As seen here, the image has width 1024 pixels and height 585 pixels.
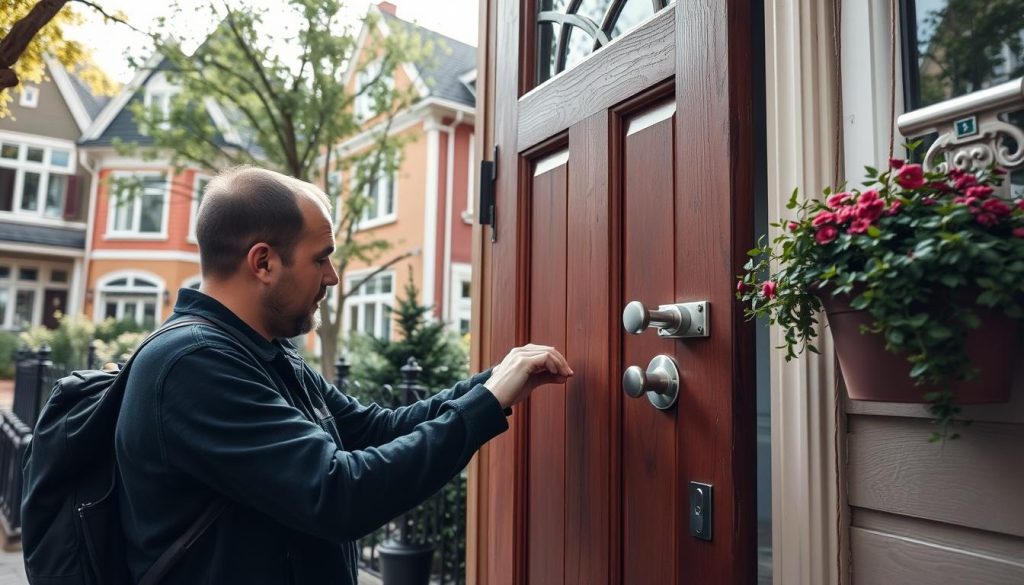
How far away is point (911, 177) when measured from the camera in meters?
0.96

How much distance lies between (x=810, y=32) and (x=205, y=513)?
1565mm

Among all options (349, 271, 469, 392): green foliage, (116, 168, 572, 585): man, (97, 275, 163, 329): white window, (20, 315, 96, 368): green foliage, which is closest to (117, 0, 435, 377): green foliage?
(349, 271, 469, 392): green foliage

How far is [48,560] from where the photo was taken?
1466mm

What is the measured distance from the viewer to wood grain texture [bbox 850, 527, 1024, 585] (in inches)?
41.2

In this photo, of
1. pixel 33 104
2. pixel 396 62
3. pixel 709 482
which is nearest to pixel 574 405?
pixel 709 482

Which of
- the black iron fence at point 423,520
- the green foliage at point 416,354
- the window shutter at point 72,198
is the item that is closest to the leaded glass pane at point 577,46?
the black iron fence at point 423,520

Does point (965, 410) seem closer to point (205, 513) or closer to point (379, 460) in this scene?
point (379, 460)

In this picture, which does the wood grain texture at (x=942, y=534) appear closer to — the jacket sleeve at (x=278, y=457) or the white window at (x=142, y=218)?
the jacket sleeve at (x=278, y=457)

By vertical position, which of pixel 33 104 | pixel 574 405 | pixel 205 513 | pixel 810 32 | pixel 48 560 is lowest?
pixel 48 560

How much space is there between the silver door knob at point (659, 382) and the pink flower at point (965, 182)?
687mm

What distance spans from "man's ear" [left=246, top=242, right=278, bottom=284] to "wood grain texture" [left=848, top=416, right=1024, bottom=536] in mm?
1301

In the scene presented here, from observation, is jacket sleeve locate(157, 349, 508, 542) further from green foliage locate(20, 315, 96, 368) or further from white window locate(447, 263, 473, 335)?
green foliage locate(20, 315, 96, 368)

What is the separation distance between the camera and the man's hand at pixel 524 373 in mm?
1622

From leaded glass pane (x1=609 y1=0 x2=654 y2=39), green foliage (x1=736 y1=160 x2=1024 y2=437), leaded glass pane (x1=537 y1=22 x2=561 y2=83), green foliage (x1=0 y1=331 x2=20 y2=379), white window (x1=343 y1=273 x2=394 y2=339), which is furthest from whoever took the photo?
green foliage (x1=0 y1=331 x2=20 y2=379)
